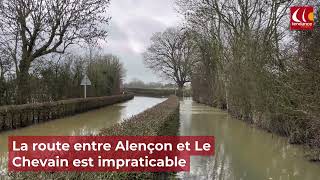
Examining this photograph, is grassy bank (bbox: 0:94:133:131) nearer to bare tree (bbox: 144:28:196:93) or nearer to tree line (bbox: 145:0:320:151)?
tree line (bbox: 145:0:320:151)

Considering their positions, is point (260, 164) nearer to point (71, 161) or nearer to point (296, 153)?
Answer: point (296, 153)

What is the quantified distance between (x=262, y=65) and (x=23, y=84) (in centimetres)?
1404

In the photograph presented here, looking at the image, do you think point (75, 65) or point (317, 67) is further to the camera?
point (75, 65)

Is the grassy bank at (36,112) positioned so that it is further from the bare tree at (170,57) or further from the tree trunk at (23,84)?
the bare tree at (170,57)

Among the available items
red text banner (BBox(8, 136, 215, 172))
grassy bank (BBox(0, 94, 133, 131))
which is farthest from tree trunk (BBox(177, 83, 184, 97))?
red text banner (BBox(8, 136, 215, 172))

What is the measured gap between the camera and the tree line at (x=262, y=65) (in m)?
9.72

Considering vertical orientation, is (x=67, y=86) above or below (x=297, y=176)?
above

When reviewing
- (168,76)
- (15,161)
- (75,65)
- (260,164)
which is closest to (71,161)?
(15,161)

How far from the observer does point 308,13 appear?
11.8 metres

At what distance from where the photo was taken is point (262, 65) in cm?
1506

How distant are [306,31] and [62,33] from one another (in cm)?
1862

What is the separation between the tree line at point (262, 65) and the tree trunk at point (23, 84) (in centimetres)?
1222

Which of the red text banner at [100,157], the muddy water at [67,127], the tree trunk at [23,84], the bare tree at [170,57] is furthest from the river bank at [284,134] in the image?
the bare tree at [170,57]

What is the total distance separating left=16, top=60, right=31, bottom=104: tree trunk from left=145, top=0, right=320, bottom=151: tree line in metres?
12.2
